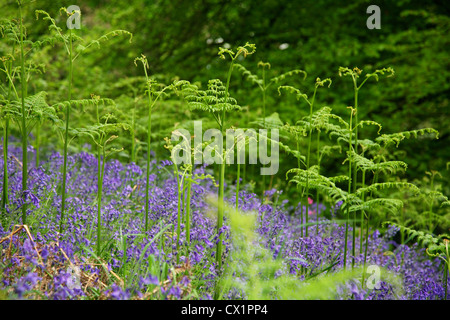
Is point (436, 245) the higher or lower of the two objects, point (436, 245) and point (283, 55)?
the lower

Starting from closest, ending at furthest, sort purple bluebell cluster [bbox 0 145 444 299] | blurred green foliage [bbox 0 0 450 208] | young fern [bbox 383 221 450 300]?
1. purple bluebell cluster [bbox 0 145 444 299]
2. young fern [bbox 383 221 450 300]
3. blurred green foliage [bbox 0 0 450 208]

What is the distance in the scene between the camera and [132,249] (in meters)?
2.57

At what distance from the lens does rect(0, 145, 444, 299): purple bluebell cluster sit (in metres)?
Answer: 2.10

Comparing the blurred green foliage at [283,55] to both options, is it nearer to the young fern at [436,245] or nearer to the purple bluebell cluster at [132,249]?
Result: the purple bluebell cluster at [132,249]

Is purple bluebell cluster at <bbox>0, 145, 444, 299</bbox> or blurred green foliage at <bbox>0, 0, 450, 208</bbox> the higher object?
blurred green foliage at <bbox>0, 0, 450, 208</bbox>

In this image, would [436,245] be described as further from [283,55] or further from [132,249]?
[283,55]

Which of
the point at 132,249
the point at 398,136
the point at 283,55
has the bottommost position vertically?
the point at 132,249

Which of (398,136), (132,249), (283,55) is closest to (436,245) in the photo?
(398,136)

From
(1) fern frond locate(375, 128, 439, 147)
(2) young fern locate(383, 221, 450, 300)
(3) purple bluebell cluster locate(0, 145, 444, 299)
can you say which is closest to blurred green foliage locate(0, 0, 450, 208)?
(3) purple bluebell cluster locate(0, 145, 444, 299)

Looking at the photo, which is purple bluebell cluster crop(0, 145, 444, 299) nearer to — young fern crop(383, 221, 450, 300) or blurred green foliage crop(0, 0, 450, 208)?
young fern crop(383, 221, 450, 300)

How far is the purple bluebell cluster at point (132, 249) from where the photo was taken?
2.10 meters

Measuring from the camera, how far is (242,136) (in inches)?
104

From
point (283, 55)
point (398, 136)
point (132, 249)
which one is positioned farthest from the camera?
point (283, 55)
